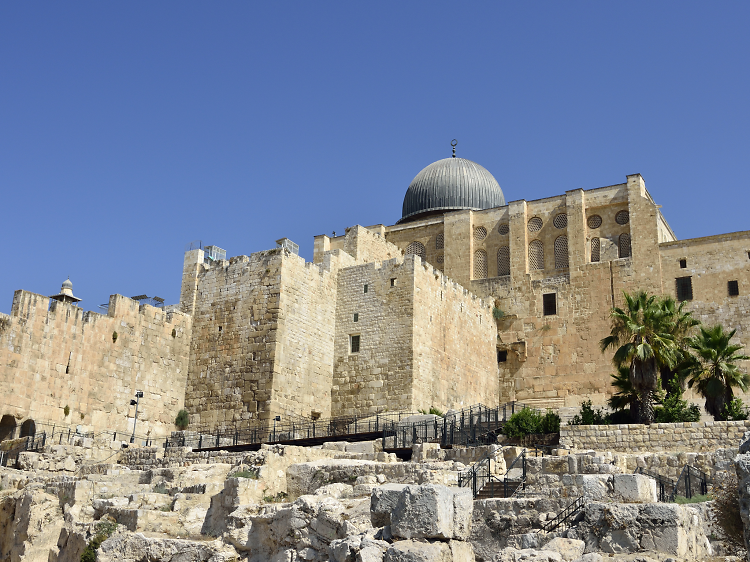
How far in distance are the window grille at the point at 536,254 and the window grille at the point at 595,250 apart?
2.02m

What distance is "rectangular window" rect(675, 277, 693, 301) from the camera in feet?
103

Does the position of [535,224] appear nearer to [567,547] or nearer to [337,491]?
[337,491]

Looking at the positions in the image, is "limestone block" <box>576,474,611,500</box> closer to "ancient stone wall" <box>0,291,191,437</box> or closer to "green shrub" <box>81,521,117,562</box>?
"green shrub" <box>81,521,117,562</box>

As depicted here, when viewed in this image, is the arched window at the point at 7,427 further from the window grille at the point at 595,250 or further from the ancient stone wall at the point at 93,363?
the window grille at the point at 595,250

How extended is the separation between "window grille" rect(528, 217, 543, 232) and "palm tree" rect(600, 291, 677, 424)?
1165 centimetres

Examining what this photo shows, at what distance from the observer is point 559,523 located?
1027cm

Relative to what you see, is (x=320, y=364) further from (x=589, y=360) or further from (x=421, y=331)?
(x=589, y=360)

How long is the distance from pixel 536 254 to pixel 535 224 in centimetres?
129

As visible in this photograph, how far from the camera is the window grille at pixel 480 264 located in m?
35.4

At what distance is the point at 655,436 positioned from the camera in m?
19.3

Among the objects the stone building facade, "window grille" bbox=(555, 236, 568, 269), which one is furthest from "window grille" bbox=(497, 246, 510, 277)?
"window grille" bbox=(555, 236, 568, 269)

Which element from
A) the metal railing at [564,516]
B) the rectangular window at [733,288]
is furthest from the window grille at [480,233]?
the metal railing at [564,516]

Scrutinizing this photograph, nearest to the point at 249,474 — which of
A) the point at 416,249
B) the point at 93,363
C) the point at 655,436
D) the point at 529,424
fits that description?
the point at 529,424

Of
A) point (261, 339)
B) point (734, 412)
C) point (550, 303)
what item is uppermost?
point (550, 303)
